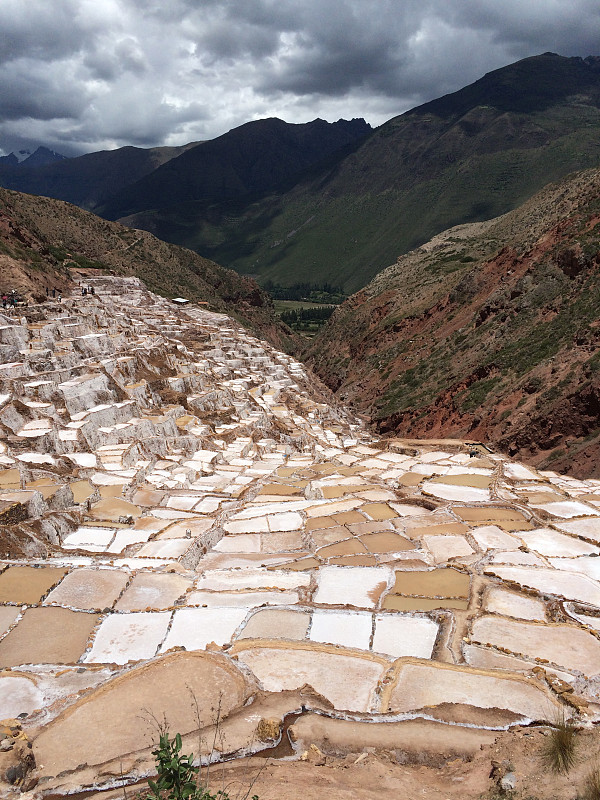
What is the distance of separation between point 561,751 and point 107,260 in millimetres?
79544

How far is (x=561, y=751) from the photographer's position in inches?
240

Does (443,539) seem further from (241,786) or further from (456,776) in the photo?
(241,786)

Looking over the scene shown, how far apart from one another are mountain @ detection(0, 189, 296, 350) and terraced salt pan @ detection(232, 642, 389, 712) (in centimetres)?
4487

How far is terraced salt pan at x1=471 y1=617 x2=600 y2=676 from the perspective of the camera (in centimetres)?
921

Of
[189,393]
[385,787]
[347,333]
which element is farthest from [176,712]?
[347,333]

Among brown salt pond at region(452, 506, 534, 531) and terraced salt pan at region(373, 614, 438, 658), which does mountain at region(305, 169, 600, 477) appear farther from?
terraced salt pan at region(373, 614, 438, 658)

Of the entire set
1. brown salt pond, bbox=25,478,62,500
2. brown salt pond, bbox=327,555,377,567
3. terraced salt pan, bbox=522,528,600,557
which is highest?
brown salt pond, bbox=25,478,62,500

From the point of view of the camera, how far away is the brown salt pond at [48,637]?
945cm

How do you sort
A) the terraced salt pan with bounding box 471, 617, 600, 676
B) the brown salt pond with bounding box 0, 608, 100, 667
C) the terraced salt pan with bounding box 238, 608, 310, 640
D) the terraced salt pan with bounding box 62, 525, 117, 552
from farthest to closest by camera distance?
the terraced salt pan with bounding box 62, 525, 117, 552, the terraced salt pan with bounding box 238, 608, 310, 640, the brown salt pond with bounding box 0, 608, 100, 667, the terraced salt pan with bounding box 471, 617, 600, 676

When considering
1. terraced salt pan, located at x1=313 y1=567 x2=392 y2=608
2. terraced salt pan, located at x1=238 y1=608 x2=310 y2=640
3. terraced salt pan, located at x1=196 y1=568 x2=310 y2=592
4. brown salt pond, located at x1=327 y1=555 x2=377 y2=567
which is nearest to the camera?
terraced salt pan, located at x1=238 y1=608 x2=310 y2=640

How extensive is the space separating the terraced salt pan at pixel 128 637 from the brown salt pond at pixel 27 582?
74.0 inches

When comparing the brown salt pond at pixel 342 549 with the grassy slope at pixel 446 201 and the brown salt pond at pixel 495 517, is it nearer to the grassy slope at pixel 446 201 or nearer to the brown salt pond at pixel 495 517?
the brown salt pond at pixel 495 517

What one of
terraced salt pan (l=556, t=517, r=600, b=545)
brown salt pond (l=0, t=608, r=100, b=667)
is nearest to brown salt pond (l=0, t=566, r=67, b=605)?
brown salt pond (l=0, t=608, r=100, b=667)

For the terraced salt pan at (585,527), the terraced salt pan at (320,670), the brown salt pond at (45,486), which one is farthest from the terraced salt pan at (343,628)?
the brown salt pond at (45,486)
